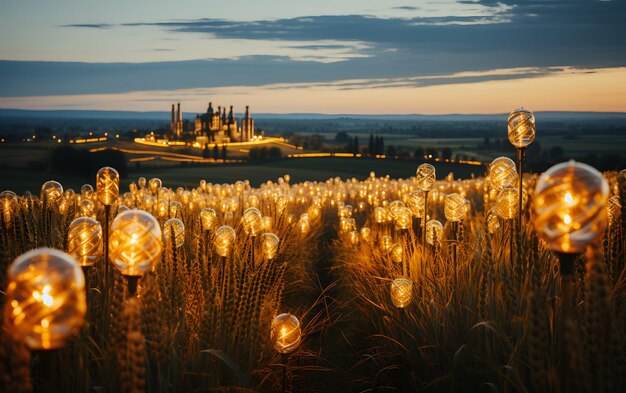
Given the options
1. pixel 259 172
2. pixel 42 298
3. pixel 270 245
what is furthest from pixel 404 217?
pixel 259 172

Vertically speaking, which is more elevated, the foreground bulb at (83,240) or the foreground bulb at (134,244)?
the foreground bulb at (134,244)

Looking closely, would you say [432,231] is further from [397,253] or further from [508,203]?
[508,203]

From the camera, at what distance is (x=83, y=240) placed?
170 inches

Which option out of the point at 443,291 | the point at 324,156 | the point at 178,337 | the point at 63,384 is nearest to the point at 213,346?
the point at 178,337

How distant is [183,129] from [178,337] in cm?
3656

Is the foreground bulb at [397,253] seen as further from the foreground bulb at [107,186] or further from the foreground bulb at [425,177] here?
the foreground bulb at [107,186]

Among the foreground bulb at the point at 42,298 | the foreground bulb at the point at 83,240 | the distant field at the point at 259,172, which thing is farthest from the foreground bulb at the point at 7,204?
the distant field at the point at 259,172

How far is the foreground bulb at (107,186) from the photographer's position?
5637 millimetres

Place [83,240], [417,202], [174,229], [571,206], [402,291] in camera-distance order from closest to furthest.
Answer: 1. [571,206]
2. [83,240]
3. [402,291]
4. [174,229]
5. [417,202]

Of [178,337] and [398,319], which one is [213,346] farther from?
[398,319]

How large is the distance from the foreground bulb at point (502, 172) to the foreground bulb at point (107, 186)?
3634 mm

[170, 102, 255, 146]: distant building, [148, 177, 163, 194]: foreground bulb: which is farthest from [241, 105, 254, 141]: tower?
[148, 177, 163, 194]: foreground bulb

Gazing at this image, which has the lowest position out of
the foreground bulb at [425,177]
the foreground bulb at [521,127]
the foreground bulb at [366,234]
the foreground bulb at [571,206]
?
the foreground bulb at [366,234]

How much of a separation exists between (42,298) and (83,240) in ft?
6.76
